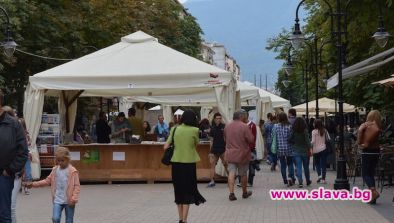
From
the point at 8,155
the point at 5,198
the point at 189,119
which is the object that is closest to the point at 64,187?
the point at 5,198

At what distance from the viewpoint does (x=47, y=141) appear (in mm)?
20797

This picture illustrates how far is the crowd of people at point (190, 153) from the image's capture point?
26.7 ft

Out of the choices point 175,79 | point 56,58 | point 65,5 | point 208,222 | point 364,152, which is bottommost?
point 208,222

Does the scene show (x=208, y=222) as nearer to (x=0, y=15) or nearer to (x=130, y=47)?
(x=130, y=47)

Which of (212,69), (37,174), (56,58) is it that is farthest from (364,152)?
(56,58)

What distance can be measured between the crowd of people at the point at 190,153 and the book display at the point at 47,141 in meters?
1.68

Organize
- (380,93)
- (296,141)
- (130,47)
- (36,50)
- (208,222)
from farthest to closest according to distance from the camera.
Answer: (36,50), (380,93), (130,47), (296,141), (208,222)

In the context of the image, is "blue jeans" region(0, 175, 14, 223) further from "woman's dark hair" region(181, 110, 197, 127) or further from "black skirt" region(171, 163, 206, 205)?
"woman's dark hair" region(181, 110, 197, 127)

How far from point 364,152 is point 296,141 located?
13.9ft

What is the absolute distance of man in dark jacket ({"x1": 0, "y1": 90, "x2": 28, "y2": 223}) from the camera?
8000mm

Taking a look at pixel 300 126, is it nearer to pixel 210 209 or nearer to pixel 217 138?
pixel 217 138

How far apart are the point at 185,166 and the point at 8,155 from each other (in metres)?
3.97

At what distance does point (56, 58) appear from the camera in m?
32.0

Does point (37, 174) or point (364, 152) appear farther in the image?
point (37, 174)
